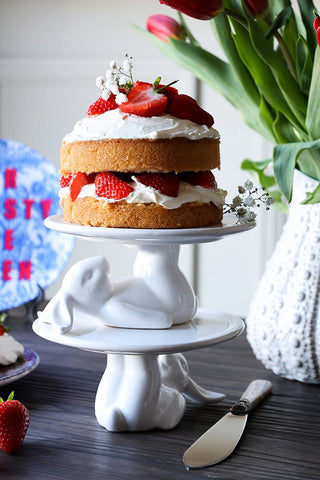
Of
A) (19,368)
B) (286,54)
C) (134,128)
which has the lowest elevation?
(19,368)

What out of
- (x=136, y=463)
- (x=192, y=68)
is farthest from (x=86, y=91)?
(x=136, y=463)

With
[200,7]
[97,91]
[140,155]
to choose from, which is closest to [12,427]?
[140,155]

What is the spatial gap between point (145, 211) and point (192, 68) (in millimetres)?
480

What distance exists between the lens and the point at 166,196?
938 millimetres

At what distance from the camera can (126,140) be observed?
3.05ft

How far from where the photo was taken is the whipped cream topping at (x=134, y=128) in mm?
932

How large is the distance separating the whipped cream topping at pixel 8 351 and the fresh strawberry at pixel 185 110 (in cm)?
47

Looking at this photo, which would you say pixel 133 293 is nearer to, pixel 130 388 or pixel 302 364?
pixel 130 388

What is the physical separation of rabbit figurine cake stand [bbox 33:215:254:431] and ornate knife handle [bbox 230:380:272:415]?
0.26 feet

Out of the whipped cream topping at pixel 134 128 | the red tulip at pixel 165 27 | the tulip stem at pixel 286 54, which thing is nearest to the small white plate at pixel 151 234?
the whipped cream topping at pixel 134 128

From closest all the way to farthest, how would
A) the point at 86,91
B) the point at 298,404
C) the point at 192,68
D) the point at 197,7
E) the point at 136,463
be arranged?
the point at 136,463
the point at 197,7
the point at 298,404
the point at 192,68
the point at 86,91

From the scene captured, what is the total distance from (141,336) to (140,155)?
23cm

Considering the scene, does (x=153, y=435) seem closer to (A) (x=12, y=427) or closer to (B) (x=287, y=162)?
(A) (x=12, y=427)

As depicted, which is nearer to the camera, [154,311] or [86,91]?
[154,311]
